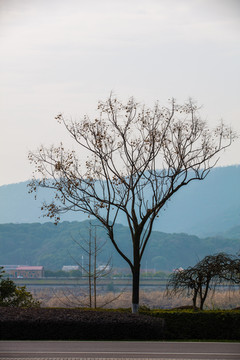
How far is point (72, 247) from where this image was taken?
9006 cm

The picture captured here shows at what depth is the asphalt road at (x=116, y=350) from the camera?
10938mm

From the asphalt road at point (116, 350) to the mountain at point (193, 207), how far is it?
4319 inches

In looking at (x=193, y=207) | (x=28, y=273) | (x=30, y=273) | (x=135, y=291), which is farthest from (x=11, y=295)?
(x=193, y=207)

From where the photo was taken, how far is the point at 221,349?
1234 cm

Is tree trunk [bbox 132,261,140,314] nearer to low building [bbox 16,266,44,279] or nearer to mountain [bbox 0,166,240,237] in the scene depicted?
low building [bbox 16,266,44,279]

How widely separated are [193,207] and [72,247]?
77.1m

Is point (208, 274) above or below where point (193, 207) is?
below

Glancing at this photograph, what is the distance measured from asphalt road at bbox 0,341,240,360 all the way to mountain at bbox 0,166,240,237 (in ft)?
360

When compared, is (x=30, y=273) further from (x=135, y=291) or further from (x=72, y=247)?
(x=135, y=291)

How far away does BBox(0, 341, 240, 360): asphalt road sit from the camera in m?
10.9

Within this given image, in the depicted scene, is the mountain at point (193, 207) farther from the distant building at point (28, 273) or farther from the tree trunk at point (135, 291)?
the tree trunk at point (135, 291)

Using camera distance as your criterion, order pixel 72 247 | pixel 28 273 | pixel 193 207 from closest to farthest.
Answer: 1. pixel 28 273
2. pixel 72 247
3. pixel 193 207

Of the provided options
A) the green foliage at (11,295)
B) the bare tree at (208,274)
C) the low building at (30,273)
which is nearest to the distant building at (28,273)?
the low building at (30,273)

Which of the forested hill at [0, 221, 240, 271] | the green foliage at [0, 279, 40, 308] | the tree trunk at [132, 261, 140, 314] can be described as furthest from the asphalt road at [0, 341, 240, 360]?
the forested hill at [0, 221, 240, 271]
